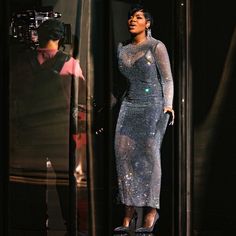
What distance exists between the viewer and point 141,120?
23.9 feet

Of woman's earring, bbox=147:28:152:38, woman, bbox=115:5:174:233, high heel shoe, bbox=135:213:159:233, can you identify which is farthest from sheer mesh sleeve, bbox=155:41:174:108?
high heel shoe, bbox=135:213:159:233

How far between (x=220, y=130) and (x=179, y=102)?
0.55 metres

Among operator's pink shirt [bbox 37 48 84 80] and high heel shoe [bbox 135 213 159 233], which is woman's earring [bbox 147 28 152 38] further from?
high heel shoe [bbox 135 213 159 233]

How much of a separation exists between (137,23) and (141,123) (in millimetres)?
972

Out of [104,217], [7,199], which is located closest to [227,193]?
[104,217]

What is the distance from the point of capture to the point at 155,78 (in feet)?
24.0

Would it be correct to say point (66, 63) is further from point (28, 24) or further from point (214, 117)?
point (214, 117)

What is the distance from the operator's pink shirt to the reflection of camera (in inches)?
4.2

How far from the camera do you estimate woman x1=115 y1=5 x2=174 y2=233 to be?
720cm

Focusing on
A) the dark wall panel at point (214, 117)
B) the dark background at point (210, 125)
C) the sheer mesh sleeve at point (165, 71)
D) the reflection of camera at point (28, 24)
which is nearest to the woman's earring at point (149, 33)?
the sheer mesh sleeve at point (165, 71)

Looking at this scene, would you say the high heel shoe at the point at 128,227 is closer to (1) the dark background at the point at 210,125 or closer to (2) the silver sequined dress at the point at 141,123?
(2) the silver sequined dress at the point at 141,123

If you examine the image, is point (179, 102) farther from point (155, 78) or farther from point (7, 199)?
point (7, 199)

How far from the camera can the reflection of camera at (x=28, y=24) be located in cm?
654

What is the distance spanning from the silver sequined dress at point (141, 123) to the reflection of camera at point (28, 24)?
86cm
